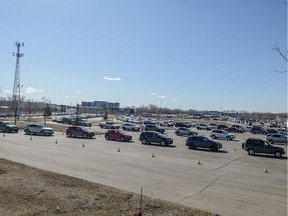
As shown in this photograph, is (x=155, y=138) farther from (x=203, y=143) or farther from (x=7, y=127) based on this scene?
(x=7, y=127)

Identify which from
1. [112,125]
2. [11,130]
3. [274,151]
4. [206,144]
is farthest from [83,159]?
[112,125]

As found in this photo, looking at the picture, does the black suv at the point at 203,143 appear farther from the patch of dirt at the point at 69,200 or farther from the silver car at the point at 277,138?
the patch of dirt at the point at 69,200

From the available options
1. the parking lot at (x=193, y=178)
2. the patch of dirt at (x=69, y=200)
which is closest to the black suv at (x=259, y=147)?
the parking lot at (x=193, y=178)

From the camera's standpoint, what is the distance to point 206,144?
116 feet

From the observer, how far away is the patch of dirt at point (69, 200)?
1059 cm

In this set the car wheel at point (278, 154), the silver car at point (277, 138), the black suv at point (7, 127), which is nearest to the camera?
the car wheel at point (278, 154)

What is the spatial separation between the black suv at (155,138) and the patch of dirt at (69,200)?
78.8 ft

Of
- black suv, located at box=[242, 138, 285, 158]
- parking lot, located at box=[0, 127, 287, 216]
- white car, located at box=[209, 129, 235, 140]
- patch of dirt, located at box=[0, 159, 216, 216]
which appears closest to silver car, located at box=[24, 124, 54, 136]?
parking lot, located at box=[0, 127, 287, 216]

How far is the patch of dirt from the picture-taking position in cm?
1059

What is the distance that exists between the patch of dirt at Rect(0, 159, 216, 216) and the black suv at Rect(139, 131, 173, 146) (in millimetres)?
24018

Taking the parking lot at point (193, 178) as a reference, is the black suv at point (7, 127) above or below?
above

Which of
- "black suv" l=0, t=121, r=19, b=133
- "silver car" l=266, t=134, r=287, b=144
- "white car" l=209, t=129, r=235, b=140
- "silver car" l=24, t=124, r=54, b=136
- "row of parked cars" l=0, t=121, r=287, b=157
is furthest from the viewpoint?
"white car" l=209, t=129, r=235, b=140

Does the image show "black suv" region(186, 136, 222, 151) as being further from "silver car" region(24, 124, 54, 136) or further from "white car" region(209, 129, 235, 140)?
"silver car" region(24, 124, 54, 136)

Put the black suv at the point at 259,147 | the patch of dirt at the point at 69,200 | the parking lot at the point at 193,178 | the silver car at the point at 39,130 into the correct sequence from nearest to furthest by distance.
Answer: the patch of dirt at the point at 69,200
the parking lot at the point at 193,178
the black suv at the point at 259,147
the silver car at the point at 39,130
